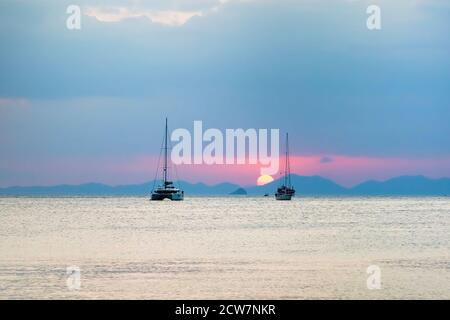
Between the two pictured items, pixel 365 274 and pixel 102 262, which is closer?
pixel 365 274

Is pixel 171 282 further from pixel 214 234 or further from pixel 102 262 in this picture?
pixel 214 234

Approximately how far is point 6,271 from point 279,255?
1839 cm

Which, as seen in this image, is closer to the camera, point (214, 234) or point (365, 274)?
point (365, 274)

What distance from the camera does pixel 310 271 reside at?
150 ft
